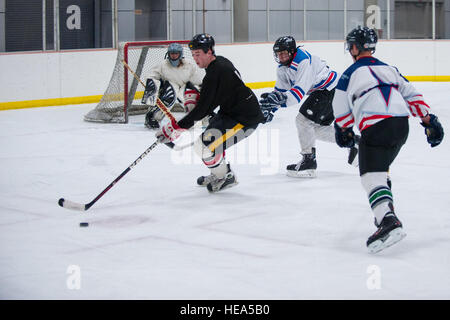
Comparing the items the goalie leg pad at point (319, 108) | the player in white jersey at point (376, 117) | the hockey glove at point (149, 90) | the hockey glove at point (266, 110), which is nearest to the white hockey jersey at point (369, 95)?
the player in white jersey at point (376, 117)

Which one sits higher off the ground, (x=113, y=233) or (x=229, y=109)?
(x=229, y=109)

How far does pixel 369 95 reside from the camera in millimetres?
3156

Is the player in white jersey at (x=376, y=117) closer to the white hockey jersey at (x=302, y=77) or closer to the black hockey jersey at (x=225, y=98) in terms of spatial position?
the black hockey jersey at (x=225, y=98)

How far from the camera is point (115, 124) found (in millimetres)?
8000

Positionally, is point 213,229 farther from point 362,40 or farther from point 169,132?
point 362,40

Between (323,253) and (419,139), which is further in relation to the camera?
(419,139)

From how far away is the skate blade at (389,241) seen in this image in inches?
120

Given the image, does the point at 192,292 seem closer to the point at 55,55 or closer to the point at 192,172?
the point at 192,172

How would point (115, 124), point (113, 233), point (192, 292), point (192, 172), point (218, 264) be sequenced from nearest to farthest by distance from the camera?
point (192, 292)
point (218, 264)
point (113, 233)
point (192, 172)
point (115, 124)

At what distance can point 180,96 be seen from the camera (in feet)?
24.4

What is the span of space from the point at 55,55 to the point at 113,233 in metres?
6.27

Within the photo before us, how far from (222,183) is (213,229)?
0.92 m

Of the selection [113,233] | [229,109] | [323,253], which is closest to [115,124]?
[229,109]
